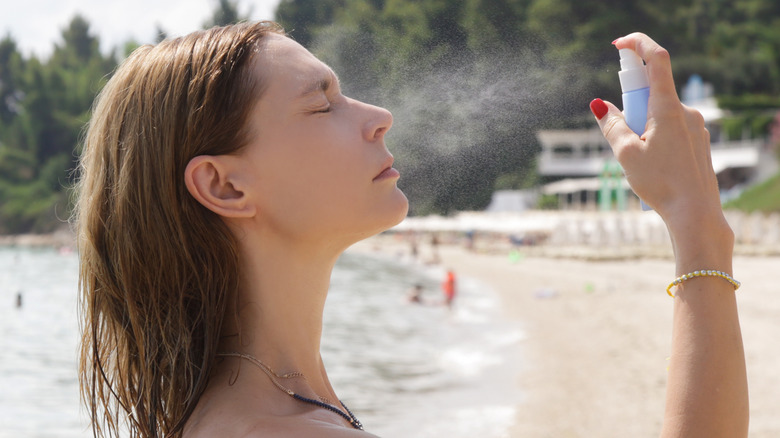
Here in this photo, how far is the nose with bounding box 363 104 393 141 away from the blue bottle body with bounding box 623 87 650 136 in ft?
1.43

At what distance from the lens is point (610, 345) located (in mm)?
13883

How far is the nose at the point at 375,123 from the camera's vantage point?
1397mm

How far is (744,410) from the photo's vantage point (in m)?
1.23

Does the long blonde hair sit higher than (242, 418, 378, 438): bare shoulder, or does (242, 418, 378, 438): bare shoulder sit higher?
the long blonde hair

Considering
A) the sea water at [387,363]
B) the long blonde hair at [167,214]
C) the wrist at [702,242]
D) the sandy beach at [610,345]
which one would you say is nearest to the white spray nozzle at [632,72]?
the wrist at [702,242]

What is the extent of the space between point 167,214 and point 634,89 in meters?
0.86

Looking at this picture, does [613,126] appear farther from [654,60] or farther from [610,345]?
[610,345]

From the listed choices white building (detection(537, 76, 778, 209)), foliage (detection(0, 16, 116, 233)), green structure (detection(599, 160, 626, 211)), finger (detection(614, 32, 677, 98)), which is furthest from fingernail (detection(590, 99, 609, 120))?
foliage (detection(0, 16, 116, 233))

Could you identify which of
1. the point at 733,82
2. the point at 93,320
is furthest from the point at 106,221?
the point at 733,82

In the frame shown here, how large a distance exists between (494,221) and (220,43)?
39.2 metres

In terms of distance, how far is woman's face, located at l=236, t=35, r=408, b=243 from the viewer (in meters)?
1.34

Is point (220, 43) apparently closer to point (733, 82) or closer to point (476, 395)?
point (476, 395)

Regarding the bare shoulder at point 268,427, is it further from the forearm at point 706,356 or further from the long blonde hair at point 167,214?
the forearm at point 706,356

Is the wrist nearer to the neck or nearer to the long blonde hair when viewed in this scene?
the neck
